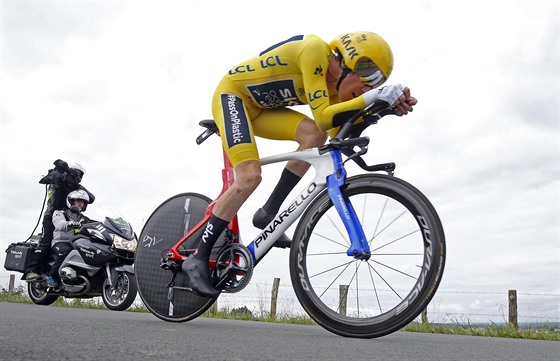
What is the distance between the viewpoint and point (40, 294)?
968cm

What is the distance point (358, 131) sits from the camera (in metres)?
3.76

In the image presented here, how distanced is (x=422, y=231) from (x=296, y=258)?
0.79 metres

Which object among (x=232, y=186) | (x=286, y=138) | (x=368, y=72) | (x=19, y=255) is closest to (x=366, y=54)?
(x=368, y=72)

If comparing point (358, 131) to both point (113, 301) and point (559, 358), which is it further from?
point (113, 301)

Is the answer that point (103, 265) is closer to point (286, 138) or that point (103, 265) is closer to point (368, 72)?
point (286, 138)

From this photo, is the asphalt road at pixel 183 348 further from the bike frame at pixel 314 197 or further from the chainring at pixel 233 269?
the chainring at pixel 233 269

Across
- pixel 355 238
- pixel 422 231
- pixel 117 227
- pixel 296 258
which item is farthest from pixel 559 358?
pixel 117 227

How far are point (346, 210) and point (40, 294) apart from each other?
306 inches

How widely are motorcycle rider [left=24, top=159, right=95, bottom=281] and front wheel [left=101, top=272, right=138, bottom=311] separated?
1764 millimetres

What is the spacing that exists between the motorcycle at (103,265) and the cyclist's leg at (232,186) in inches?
157

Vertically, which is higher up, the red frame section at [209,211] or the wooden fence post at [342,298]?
the red frame section at [209,211]

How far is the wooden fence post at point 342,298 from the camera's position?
3439 millimetres

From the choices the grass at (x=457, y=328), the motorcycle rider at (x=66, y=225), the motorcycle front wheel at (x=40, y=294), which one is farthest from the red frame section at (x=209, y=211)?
the motorcycle front wheel at (x=40, y=294)

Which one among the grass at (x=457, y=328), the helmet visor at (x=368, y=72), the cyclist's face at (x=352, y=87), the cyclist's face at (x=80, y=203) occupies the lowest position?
the grass at (x=457, y=328)
